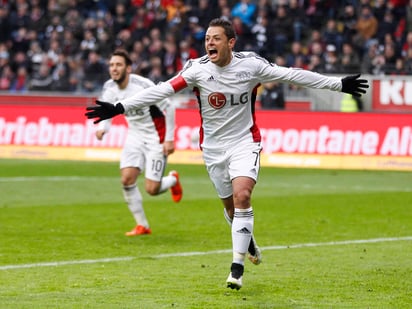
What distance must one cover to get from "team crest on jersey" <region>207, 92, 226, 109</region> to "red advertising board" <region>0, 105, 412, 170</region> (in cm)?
1378

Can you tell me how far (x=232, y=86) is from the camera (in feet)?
31.2

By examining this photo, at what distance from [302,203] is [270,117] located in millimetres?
7371

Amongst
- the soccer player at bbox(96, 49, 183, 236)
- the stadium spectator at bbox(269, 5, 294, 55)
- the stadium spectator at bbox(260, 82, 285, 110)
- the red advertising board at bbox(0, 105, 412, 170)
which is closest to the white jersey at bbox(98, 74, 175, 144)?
the soccer player at bbox(96, 49, 183, 236)

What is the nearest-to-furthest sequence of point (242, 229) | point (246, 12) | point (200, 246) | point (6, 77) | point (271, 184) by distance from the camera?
point (242, 229), point (200, 246), point (271, 184), point (246, 12), point (6, 77)

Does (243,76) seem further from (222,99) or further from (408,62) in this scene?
(408,62)

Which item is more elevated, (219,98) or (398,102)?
(219,98)

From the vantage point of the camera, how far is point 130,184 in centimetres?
1342

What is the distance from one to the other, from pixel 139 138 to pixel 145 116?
321mm

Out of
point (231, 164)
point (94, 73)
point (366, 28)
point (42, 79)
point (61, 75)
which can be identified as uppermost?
point (231, 164)

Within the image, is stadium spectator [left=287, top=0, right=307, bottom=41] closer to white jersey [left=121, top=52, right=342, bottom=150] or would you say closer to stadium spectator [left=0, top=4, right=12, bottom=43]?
stadium spectator [left=0, top=4, right=12, bottom=43]

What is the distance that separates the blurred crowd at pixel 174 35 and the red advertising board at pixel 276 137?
3582 mm

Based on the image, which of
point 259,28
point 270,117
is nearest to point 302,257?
point 270,117

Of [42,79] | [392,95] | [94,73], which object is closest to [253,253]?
[392,95]

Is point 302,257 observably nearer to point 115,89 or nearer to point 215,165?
point 215,165
